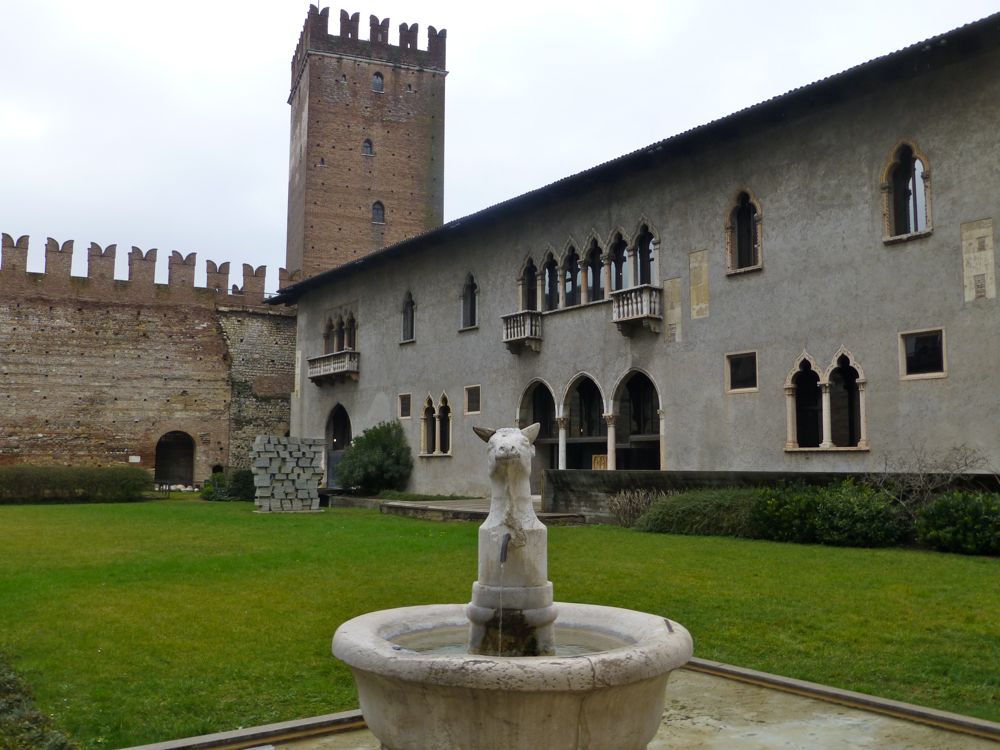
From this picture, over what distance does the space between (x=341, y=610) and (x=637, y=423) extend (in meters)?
14.3

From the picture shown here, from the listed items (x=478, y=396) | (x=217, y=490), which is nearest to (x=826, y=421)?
(x=478, y=396)

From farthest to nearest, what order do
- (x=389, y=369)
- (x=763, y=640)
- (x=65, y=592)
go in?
(x=389, y=369), (x=65, y=592), (x=763, y=640)

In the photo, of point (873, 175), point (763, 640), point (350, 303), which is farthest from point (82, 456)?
point (763, 640)

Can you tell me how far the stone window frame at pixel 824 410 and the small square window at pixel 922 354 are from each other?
78cm

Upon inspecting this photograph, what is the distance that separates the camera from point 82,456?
35.0 meters

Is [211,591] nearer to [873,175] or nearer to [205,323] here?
[873,175]

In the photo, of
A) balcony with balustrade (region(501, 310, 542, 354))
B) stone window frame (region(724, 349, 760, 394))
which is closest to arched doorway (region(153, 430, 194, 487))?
balcony with balustrade (region(501, 310, 542, 354))

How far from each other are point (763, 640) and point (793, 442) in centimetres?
1096

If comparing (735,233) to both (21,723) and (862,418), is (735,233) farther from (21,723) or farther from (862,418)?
(21,723)

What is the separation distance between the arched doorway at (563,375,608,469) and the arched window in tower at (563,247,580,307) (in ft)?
6.78

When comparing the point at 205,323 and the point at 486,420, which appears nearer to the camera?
the point at 486,420

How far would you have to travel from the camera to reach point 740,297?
61.3ft

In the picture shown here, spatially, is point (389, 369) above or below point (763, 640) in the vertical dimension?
above

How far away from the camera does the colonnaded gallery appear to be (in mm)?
15320
